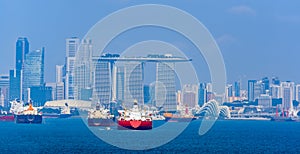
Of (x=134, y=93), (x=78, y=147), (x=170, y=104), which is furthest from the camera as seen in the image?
(x=170, y=104)

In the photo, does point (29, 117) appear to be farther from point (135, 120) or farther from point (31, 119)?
point (135, 120)

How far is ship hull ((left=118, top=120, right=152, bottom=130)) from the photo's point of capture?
96125 millimetres

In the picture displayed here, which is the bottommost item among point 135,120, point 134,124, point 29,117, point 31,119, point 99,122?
point 31,119

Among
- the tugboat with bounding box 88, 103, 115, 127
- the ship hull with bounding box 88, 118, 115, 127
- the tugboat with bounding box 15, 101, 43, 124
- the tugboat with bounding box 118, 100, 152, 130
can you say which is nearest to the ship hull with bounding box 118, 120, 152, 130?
the tugboat with bounding box 118, 100, 152, 130

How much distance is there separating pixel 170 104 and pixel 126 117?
7593cm

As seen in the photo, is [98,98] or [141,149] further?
[98,98]

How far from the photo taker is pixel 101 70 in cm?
15850

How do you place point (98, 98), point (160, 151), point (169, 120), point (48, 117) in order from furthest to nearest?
point (48, 117)
point (169, 120)
point (98, 98)
point (160, 151)

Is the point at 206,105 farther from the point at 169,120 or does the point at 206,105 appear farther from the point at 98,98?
the point at 98,98

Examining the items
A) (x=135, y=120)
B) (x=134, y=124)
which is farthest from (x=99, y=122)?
(x=134, y=124)

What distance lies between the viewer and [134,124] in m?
96.2

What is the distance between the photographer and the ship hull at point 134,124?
315ft

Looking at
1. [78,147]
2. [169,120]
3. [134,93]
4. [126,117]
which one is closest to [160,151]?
[78,147]

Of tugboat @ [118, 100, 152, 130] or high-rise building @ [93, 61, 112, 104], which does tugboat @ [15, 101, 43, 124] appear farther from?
tugboat @ [118, 100, 152, 130]
